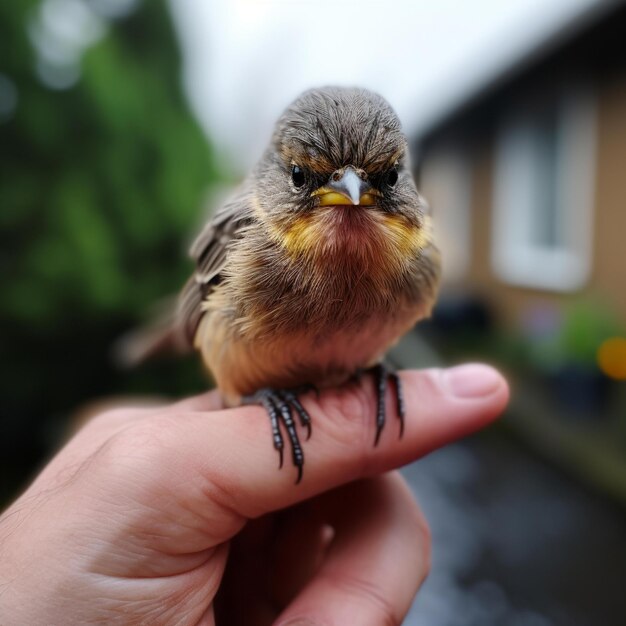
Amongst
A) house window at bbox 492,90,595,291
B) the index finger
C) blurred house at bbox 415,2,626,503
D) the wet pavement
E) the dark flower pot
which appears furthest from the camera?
house window at bbox 492,90,595,291

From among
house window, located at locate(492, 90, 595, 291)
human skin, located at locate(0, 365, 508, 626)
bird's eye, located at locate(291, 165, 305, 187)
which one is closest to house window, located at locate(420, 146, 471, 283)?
house window, located at locate(492, 90, 595, 291)

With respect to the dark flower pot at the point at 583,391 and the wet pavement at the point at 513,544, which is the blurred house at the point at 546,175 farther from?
the wet pavement at the point at 513,544

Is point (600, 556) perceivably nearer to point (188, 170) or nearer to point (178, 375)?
point (178, 375)

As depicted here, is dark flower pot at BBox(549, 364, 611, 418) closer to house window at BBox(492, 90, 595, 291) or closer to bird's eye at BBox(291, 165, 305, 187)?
house window at BBox(492, 90, 595, 291)

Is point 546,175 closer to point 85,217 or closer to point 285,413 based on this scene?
point 85,217

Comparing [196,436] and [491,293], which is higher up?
[196,436]

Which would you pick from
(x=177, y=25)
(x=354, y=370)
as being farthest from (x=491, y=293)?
(x=354, y=370)
